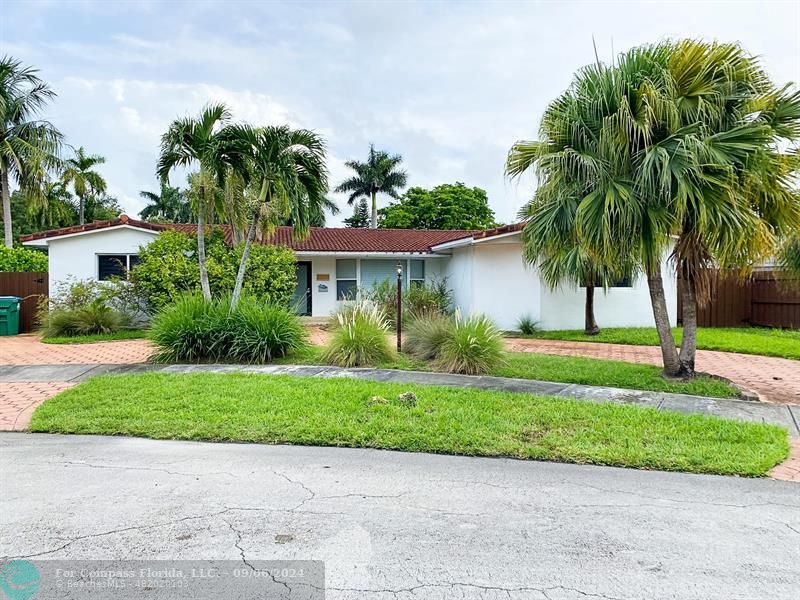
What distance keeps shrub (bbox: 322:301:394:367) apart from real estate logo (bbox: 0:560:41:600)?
6437mm

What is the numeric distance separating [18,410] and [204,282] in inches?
202

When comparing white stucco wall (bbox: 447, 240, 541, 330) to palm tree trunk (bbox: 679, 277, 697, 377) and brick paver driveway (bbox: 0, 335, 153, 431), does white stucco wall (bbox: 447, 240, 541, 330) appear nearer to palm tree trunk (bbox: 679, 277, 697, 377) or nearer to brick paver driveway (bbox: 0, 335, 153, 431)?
palm tree trunk (bbox: 679, 277, 697, 377)

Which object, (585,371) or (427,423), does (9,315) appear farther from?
(585,371)

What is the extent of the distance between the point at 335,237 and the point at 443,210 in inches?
736

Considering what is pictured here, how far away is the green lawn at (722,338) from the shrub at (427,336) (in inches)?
205

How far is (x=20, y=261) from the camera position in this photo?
59.5ft

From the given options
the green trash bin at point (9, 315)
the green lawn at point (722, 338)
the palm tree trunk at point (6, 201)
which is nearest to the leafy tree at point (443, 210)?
the green lawn at point (722, 338)

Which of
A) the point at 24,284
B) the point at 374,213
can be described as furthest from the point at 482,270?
the point at 374,213

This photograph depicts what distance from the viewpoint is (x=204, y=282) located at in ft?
37.2

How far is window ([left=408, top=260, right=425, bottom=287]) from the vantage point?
18641 mm

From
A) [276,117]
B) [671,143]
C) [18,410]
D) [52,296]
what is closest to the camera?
[18,410]

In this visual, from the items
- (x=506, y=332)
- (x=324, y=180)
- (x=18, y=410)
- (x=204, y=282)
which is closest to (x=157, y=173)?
(x=204, y=282)

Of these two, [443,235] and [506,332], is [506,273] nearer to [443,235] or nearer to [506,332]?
[506,332]

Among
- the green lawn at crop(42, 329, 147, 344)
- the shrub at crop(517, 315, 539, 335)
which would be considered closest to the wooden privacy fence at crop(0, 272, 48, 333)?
the green lawn at crop(42, 329, 147, 344)
